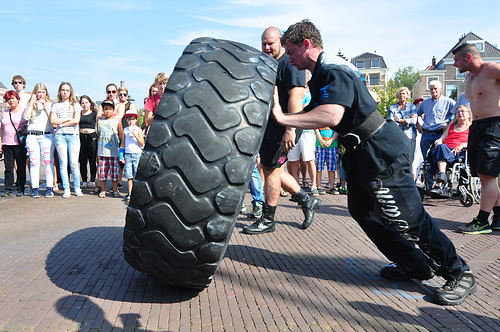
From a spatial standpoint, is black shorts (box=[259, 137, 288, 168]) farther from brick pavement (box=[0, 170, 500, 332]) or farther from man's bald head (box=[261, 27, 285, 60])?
man's bald head (box=[261, 27, 285, 60])

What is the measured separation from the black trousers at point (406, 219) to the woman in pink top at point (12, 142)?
7250 mm

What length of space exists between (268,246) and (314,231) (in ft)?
3.13

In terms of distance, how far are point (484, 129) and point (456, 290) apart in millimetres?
2825

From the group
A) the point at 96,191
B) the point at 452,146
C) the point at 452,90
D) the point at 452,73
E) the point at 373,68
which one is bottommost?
the point at 96,191

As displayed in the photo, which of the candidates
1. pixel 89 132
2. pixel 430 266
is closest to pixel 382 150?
pixel 430 266

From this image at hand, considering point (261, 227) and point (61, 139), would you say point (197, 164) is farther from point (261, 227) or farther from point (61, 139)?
point (61, 139)

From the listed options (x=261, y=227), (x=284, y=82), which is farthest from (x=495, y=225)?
(x=284, y=82)

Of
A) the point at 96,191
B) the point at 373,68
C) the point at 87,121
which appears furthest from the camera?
the point at 373,68

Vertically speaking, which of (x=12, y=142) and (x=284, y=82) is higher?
(x=284, y=82)

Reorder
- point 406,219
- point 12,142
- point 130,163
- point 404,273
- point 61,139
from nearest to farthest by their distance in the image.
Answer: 1. point 406,219
2. point 404,273
3. point 130,163
4. point 61,139
5. point 12,142

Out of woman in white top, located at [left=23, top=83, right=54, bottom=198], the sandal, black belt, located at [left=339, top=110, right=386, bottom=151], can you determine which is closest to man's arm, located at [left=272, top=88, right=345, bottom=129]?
black belt, located at [left=339, top=110, right=386, bottom=151]

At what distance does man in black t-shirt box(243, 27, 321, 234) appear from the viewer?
13.8ft

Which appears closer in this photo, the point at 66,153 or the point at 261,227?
the point at 261,227

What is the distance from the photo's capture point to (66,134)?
7.74 metres
